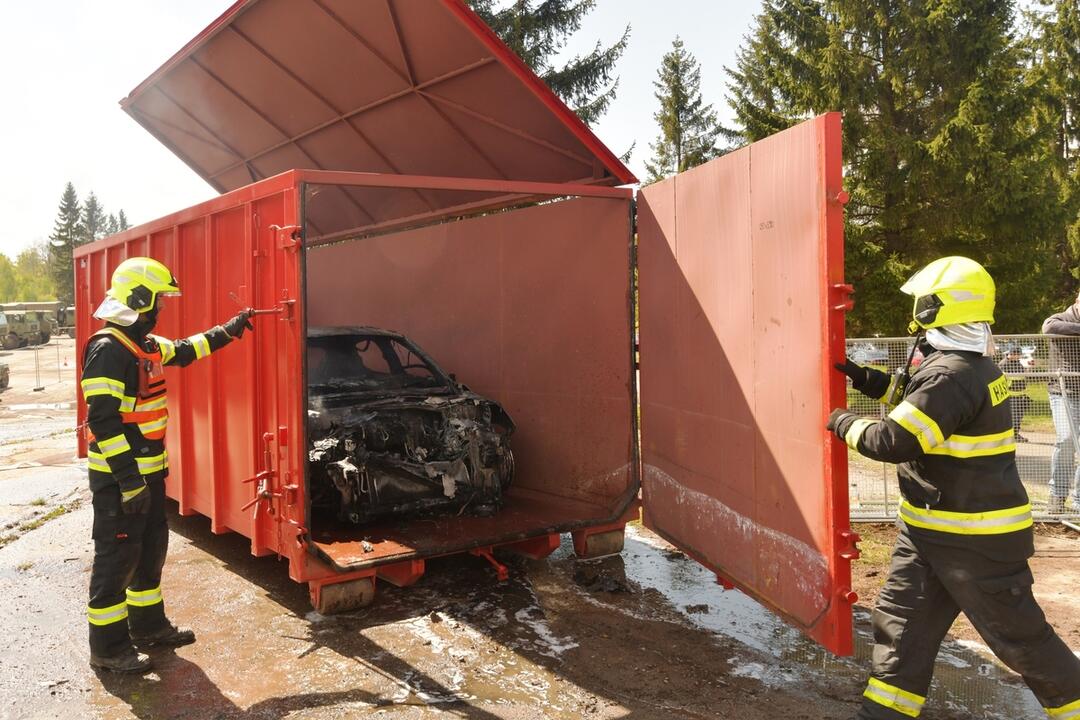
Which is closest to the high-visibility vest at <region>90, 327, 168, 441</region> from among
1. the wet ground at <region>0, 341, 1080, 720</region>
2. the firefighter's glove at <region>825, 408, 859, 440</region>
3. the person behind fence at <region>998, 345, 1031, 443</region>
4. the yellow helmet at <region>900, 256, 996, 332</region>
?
the wet ground at <region>0, 341, 1080, 720</region>

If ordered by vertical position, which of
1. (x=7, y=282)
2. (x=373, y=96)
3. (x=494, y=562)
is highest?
(x=7, y=282)

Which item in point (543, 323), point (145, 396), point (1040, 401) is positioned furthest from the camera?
point (1040, 401)

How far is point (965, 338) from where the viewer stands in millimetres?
3201

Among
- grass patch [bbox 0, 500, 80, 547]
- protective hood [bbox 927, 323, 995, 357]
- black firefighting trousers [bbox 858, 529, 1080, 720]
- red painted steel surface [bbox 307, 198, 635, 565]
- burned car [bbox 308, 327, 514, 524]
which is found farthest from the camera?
grass patch [bbox 0, 500, 80, 547]

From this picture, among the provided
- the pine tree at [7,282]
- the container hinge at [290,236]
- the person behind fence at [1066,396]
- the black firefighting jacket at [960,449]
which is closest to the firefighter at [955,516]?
the black firefighting jacket at [960,449]

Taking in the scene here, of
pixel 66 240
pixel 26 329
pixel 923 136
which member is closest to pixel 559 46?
pixel 923 136

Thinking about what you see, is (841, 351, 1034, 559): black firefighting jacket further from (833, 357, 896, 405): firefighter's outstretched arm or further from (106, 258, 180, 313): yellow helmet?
(106, 258, 180, 313): yellow helmet

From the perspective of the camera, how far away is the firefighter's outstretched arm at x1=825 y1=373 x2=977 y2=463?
3070mm

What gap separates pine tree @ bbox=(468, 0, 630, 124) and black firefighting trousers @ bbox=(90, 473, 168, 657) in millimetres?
15758

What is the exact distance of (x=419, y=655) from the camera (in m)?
4.38

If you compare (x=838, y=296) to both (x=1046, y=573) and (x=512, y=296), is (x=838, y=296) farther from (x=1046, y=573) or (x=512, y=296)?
(x=512, y=296)

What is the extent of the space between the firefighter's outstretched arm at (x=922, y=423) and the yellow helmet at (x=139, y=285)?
3756 millimetres

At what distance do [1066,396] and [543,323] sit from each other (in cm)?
428

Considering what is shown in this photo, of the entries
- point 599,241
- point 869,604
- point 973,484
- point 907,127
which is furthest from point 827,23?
point 973,484
